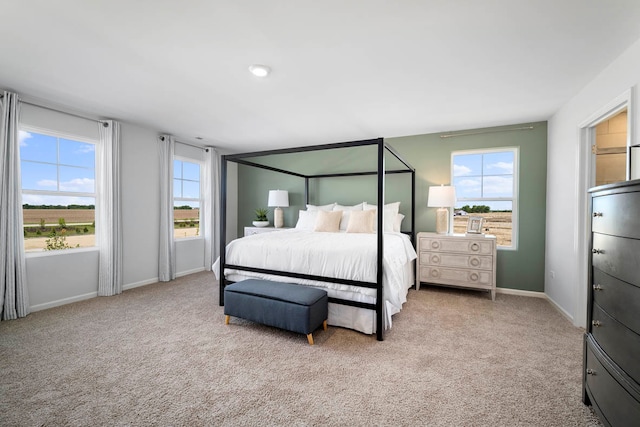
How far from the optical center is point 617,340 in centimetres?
130

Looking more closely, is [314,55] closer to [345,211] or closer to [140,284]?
[345,211]

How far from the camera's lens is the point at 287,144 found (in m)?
5.34

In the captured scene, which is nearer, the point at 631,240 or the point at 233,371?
the point at 631,240

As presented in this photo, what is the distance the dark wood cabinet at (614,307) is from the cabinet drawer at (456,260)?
206 cm

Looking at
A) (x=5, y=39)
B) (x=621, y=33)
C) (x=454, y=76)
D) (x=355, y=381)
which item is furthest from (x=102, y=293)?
(x=621, y=33)

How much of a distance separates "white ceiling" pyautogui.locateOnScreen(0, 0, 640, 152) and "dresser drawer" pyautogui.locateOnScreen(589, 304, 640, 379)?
1765 mm

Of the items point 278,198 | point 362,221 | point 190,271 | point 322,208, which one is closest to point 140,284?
point 190,271

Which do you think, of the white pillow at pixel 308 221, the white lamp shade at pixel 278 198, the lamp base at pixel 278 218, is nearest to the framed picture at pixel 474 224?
the white pillow at pixel 308 221

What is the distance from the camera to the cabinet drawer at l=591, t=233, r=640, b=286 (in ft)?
3.89

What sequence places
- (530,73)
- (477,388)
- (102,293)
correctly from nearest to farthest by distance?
(477,388)
(530,73)
(102,293)

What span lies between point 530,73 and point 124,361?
4.13m

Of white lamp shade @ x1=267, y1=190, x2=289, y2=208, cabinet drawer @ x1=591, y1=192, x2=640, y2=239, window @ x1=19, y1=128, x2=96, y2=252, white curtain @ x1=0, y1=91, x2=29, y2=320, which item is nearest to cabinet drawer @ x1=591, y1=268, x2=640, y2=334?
cabinet drawer @ x1=591, y1=192, x2=640, y2=239

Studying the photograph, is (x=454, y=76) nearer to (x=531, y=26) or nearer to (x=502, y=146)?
(x=531, y=26)

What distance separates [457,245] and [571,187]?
1343 millimetres
